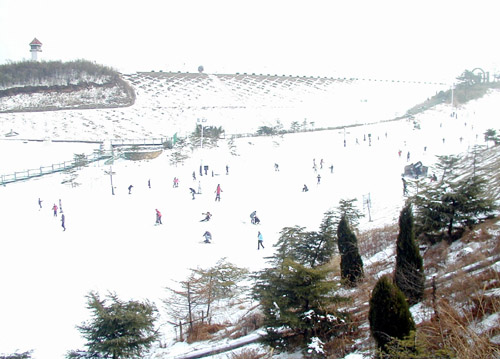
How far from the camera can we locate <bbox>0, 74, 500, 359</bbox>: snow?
1022 centimetres

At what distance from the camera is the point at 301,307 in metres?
6.04

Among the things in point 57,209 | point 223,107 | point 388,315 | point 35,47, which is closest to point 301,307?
point 388,315

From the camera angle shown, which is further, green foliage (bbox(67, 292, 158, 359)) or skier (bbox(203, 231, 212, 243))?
skier (bbox(203, 231, 212, 243))

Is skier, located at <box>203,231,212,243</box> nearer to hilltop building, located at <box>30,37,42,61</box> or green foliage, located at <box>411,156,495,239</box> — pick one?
green foliage, located at <box>411,156,495,239</box>

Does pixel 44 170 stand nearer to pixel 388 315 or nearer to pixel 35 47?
pixel 388 315

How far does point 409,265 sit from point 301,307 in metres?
1.83

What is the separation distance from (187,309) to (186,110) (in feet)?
126

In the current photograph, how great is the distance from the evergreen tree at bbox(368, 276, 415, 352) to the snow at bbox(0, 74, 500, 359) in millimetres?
1108

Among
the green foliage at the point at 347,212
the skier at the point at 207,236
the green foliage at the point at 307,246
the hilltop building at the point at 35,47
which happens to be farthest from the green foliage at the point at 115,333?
the hilltop building at the point at 35,47

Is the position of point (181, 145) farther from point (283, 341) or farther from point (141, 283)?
point (283, 341)

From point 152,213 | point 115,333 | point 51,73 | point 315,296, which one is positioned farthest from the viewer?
point 51,73

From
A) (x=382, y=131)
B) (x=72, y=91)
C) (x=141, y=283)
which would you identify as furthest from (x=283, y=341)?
(x=72, y=91)

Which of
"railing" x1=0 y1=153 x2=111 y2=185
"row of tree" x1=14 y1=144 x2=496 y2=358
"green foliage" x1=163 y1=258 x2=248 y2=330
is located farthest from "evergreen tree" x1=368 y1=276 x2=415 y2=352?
"railing" x1=0 y1=153 x2=111 y2=185

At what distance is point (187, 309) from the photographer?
8.71 metres
